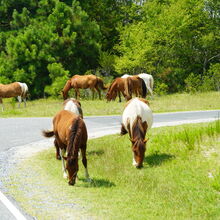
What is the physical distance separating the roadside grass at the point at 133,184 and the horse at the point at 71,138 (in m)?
0.52

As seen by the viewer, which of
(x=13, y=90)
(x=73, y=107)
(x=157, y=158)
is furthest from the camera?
(x=13, y=90)

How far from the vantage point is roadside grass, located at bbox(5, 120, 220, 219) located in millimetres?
7047

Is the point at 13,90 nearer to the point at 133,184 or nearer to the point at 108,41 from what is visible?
the point at 108,41

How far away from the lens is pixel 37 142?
47.6 ft

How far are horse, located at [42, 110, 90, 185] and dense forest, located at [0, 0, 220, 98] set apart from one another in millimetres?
24254

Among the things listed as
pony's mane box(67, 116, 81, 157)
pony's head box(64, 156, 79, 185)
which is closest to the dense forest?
pony's mane box(67, 116, 81, 157)

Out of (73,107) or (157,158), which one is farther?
(73,107)

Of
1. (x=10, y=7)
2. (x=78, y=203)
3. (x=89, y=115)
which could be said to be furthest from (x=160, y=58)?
(x=78, y=203)

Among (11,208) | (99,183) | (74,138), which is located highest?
(74,138)

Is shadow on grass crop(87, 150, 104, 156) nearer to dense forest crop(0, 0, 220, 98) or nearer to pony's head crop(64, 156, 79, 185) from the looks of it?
pony's head crop(64, 156, 79, 185)

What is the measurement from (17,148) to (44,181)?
186 inches

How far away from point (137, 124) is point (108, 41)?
3511cm

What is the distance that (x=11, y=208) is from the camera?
7.06 metres

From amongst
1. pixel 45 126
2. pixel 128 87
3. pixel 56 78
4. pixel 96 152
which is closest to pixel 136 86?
pixel 128 87
